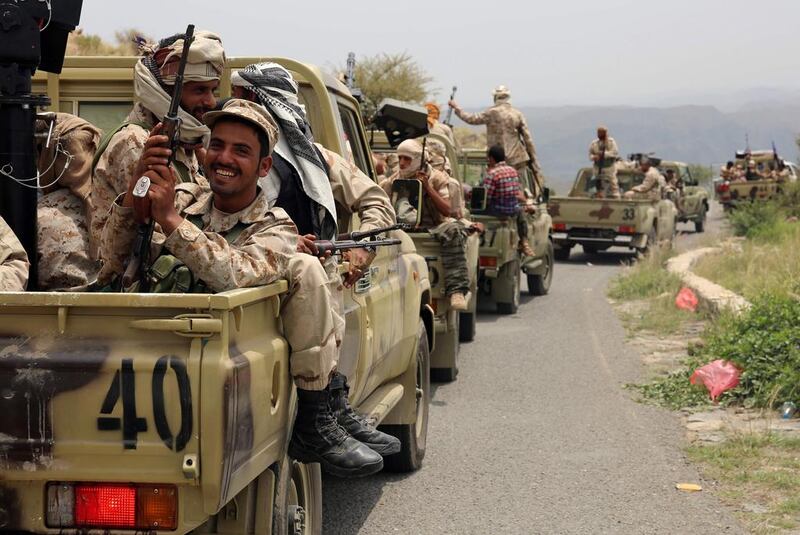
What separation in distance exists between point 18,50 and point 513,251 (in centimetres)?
1042

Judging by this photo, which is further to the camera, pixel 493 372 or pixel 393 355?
pixel 493 372

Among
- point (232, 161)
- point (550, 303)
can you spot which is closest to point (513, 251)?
point (550, 303)

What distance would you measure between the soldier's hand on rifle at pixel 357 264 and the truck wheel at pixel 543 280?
11.8 metres

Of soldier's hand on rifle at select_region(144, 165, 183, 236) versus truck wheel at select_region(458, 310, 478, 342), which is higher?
soldier's hand on rifle at select_region(144, 165, 183, 236)

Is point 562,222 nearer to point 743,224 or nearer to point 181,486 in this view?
point 743,224

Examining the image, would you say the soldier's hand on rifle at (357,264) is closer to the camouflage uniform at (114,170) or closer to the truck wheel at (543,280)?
the camouflage uniform at (114,170)

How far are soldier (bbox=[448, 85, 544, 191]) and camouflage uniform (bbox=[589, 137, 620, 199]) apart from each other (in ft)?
24.4

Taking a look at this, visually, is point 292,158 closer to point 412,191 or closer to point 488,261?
point 412,191

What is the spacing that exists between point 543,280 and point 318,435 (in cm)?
1324

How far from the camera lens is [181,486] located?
356cm

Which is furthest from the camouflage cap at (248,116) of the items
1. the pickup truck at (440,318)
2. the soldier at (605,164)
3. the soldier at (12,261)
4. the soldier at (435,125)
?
the soldier at (605,164)

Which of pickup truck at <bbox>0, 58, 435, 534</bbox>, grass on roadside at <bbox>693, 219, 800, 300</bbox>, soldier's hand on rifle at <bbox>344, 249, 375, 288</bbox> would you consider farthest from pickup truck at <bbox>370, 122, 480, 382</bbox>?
pickup truck at <bbox>0, 58, 435, 534</bbox>

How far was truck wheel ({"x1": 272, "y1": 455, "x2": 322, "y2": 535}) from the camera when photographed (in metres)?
Answer: 4.16

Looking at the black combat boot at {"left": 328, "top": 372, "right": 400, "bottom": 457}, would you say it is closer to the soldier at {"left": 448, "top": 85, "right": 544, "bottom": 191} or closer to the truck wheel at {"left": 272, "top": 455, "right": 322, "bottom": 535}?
the truck wheel at {"left": 272, "top": 455, "right": 322, "bottom": 535}
